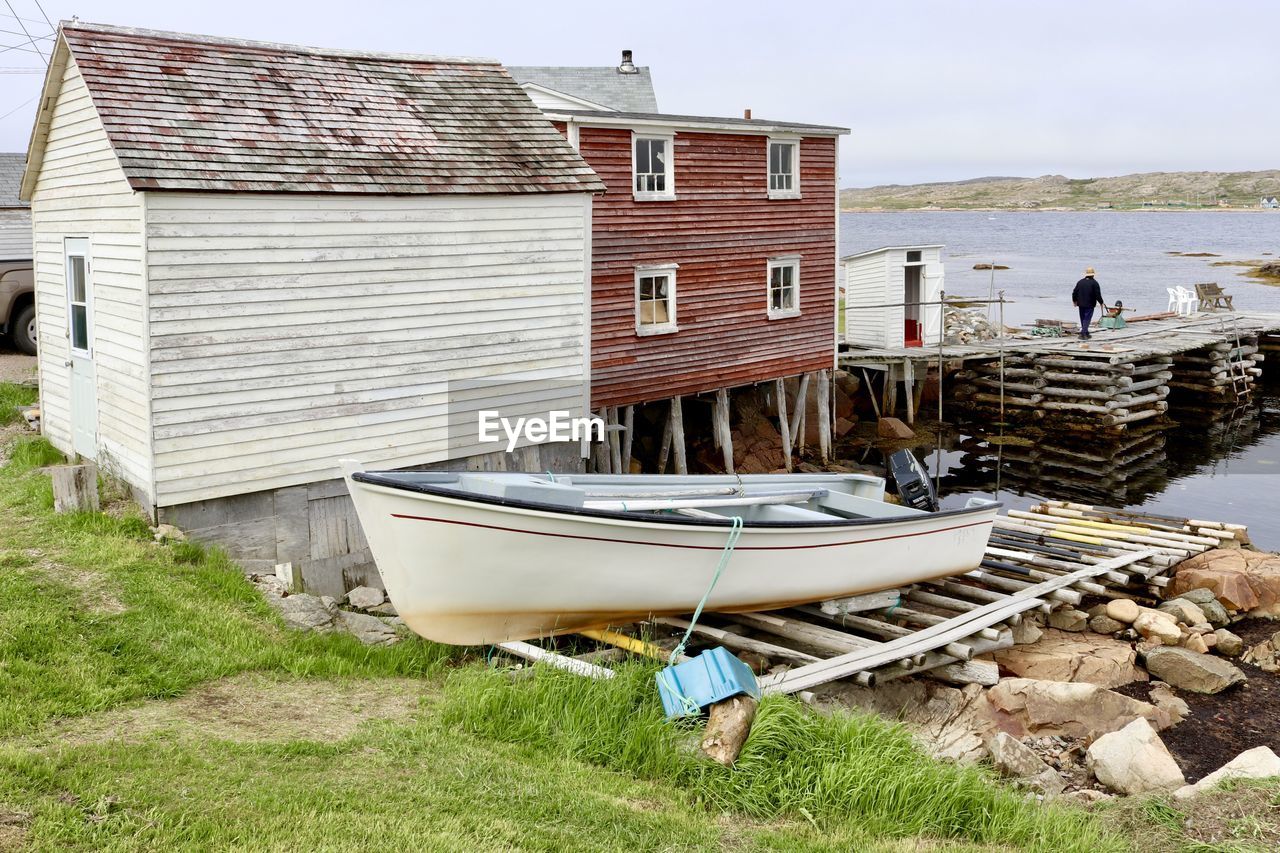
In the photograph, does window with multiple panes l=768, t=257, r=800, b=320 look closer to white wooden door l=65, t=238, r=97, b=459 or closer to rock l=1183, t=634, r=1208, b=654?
rock l=1183, t=634, r=1208, b=654

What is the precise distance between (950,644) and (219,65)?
10.8 m

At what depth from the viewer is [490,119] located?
15.9 metres

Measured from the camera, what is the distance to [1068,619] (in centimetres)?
1364

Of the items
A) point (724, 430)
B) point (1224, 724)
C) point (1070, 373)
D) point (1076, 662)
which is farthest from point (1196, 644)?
point (1070, 373)

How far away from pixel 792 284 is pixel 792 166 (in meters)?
2.42

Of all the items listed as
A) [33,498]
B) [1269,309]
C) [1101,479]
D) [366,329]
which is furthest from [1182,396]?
[33,498]

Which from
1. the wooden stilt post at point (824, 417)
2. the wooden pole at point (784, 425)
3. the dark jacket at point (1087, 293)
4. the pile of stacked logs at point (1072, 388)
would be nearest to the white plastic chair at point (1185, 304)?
the pile of stacked logs at point (1072, 388)

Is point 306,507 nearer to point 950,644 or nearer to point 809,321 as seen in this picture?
point 950,644

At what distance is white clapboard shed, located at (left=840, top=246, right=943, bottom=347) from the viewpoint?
28.3 m

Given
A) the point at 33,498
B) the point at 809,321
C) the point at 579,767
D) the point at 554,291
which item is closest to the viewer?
the point at 579,767

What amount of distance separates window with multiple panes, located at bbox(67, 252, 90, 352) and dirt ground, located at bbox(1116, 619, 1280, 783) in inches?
506

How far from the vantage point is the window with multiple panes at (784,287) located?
23.3m

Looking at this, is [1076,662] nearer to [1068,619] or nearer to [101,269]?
[1068,619]

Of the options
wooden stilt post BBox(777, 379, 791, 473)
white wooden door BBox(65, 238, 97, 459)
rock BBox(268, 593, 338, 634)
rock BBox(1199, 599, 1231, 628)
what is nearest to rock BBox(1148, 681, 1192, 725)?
rock BBox(1199, 599, 1231, 628)
